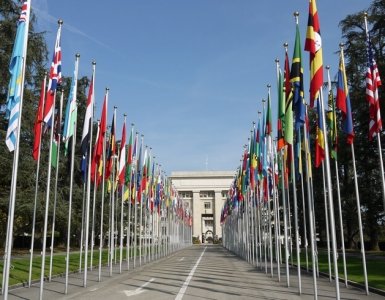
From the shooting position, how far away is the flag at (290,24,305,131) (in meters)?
14.9

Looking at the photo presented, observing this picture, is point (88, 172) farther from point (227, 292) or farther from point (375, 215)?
point (375, 215)

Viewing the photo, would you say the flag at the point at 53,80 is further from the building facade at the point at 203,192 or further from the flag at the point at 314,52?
the building facade at the point at 203,192

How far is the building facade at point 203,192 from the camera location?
137875 millimetres

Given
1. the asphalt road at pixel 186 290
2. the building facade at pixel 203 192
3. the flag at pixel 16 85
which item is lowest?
the asphalt road at pixel 186 290

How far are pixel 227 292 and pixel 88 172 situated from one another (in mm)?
7310

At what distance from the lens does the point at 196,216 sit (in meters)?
139

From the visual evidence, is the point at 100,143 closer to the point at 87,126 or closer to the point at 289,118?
the point at 87,126

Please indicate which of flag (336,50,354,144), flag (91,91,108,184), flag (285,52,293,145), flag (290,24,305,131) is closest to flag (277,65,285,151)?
flag (285,52,293,145)

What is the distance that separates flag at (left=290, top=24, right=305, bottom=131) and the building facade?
4816 inches

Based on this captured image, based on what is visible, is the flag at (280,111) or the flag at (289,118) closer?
the flag at (289,118)

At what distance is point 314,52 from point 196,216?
420 ft

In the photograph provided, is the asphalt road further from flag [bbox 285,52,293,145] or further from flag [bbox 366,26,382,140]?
flag [bbox 366,26,382,140]

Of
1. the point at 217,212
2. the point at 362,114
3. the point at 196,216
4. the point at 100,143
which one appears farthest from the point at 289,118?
the point at 196,216

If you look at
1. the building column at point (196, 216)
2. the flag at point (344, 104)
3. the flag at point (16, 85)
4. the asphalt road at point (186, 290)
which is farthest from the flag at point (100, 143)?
the building column at point (196, 216)
